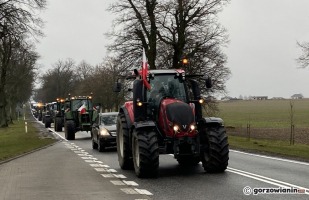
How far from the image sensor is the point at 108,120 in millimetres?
23047

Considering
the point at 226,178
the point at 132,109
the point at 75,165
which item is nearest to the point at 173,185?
the point at 226,178

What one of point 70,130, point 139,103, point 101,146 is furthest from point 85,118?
point 139,103

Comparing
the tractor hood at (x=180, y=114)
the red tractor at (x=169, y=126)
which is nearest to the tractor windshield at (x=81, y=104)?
the red tractor at (x=169, y=126)

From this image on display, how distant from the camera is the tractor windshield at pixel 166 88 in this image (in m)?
13.0

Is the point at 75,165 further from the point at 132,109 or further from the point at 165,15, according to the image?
the point at 165,15

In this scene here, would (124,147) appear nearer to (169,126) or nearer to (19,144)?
(169,126)

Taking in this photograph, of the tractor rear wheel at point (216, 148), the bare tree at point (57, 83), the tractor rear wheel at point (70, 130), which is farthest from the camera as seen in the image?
the bare tree at point (57, 83)

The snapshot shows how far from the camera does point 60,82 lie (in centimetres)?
11456

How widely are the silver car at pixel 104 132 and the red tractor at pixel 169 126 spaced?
7.58 m

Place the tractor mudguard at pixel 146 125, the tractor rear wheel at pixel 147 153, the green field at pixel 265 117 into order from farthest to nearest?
the green field at pixel 265 117
the tractor mudguard at pixel 146 125
the tractor rear wheel at pixel 147 153

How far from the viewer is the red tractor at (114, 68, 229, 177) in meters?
11.9

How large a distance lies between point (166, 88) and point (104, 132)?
29.4ft

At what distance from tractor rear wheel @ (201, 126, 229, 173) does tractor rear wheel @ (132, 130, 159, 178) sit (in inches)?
54.6

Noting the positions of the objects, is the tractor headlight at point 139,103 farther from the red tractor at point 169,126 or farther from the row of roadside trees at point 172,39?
the row of roadside trees at point 172,39
